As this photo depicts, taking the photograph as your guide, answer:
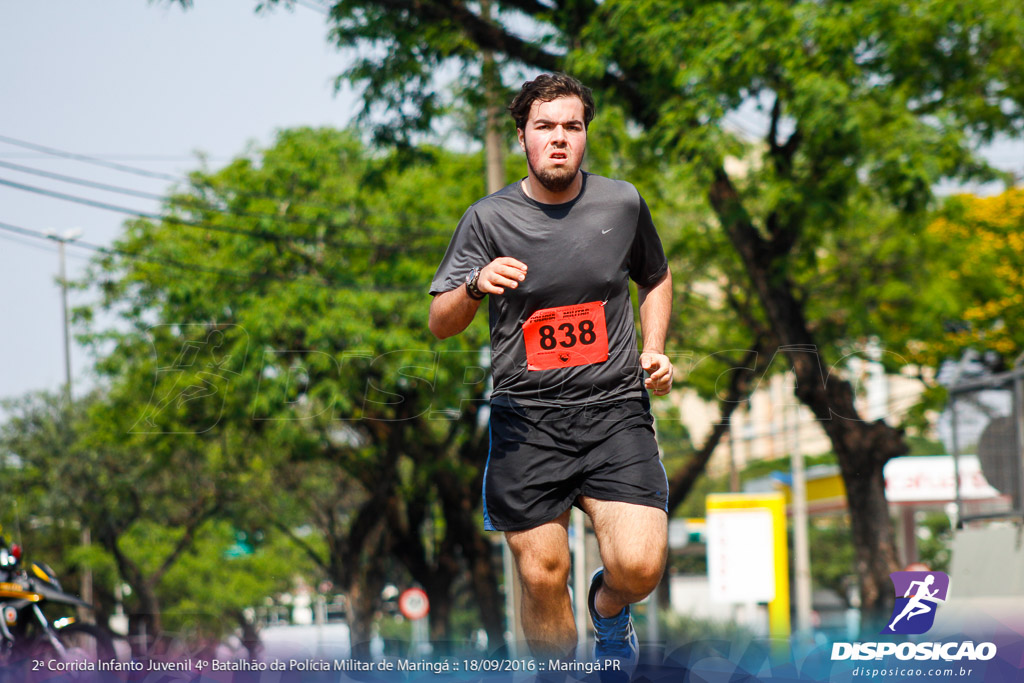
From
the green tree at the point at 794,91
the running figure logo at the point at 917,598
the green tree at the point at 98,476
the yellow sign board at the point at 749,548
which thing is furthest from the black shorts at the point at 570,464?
the green tree at the point at 98,476

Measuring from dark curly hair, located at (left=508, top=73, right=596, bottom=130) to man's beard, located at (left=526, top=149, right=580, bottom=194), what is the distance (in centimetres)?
17

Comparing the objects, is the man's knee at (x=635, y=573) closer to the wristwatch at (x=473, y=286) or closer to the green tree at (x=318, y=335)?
the wristwatch at (x=473, y=286)

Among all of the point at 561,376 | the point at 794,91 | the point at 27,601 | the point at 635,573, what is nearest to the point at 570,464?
the point at 561,376

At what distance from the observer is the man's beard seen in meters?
3.50

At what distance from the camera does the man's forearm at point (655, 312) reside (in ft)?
12.2

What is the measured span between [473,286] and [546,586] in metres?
0.96

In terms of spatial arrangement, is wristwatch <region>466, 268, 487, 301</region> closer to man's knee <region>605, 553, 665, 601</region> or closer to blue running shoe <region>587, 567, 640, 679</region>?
man's knee <region>605, 553, 665, 601</region>

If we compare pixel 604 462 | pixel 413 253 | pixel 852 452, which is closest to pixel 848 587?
pixel 413 253

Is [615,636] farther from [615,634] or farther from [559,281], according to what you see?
[559,281]

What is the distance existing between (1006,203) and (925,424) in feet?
22.8

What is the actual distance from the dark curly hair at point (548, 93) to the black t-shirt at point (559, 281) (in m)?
0.24

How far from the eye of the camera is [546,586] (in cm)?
353

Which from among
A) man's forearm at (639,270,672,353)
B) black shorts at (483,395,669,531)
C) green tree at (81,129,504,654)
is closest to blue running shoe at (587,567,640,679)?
black shorts at (483,395,669,531)

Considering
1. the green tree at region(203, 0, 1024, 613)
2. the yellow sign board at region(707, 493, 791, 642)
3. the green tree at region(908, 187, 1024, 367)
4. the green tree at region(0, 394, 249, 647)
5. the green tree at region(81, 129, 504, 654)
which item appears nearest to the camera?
the green tree at region(203, 0, 1024, 613)
